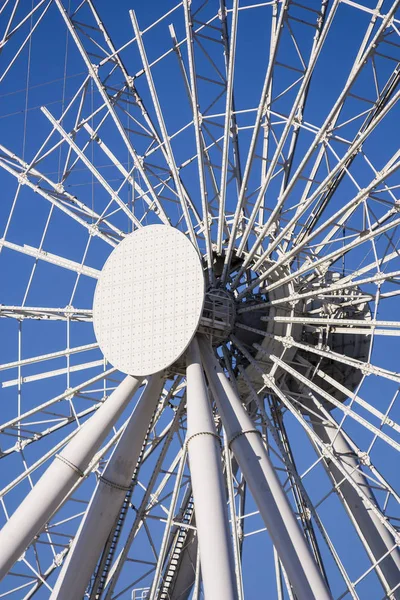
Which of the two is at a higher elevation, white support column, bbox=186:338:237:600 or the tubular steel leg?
the tubular steel leg

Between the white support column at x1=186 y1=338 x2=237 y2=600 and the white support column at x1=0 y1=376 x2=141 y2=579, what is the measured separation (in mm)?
2427

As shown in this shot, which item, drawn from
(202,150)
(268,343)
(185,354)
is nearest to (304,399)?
(268,343)

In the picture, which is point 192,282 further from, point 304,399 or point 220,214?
point 304,399

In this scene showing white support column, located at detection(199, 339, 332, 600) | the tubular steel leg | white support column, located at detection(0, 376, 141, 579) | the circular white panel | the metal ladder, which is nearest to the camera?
white support column, located at detection(199, 339, 332, 600)

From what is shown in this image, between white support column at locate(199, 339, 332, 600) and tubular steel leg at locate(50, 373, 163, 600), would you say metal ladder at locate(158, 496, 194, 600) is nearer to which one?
tubular steel leg at locate(50, 373, 163, 600)

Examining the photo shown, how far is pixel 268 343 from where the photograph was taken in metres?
37.6

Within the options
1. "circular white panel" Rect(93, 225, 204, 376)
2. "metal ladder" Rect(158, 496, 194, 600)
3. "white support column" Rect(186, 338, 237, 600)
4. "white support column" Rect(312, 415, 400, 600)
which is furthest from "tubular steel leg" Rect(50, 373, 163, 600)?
"white support column" Rect(312, 415, 400, 600)

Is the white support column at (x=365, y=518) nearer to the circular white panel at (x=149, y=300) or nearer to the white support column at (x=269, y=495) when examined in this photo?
the white support column at (x=269, y=495)

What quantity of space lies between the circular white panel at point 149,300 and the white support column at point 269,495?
1.75 m

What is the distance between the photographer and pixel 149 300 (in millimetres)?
34281

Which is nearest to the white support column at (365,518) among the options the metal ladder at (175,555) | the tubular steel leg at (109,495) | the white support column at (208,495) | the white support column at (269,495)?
the metal ladder at (175,555)

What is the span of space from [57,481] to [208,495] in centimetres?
479

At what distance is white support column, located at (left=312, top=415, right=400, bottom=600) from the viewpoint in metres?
37.4

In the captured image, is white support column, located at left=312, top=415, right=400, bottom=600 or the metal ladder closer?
white support column, located at left=312, top=415, right=400, bottom=600
